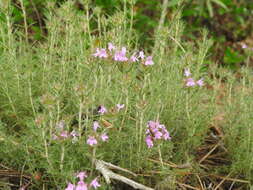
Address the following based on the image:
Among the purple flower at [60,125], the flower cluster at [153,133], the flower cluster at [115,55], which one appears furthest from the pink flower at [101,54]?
the flower cluster at [153,133]

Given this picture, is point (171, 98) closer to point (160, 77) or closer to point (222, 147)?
point (160, 77)

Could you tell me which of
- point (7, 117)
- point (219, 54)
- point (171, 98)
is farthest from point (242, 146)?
point (219, 54)

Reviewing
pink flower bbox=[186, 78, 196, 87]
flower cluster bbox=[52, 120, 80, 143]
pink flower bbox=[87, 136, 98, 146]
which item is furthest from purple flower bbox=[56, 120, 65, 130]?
pink flower bbox=[186, 78, 196, 87]

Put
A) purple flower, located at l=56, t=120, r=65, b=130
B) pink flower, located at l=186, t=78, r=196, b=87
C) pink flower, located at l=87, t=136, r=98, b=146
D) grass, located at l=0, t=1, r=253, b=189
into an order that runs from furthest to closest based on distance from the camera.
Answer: pink flower, located at l=186, t=78, r=196, b=87 → grass, located at l=0, t=1, r=253, b=189 → purple flower, located at l=56, t=120, r=65, b=130 → pink flower, located at l=87, t=136, r=98, b=146

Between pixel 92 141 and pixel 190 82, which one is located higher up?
pixel 190 82

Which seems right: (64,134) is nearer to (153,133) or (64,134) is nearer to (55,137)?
(55,137)

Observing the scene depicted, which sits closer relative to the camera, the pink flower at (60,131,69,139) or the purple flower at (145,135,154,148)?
the pink flower at (60,131,69,139)

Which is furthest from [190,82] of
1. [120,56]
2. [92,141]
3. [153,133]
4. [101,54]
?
[92,141]

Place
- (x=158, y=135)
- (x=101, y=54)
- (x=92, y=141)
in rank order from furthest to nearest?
(x=158, y=135)
(x=101, y=54)
(x=92, y=141)

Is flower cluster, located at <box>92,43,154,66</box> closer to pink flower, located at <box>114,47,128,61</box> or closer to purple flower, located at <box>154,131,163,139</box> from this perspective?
pink flower, located at <box>114,47,128,61</box>
